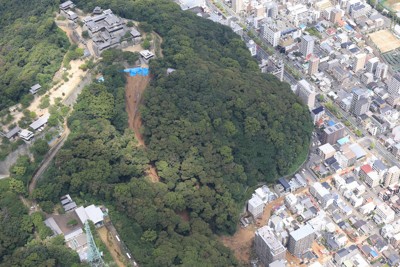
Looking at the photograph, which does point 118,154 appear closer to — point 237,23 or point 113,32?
point 113,32

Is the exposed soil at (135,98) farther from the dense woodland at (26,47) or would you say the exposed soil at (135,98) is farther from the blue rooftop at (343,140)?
the blue rooftop at (343,140)

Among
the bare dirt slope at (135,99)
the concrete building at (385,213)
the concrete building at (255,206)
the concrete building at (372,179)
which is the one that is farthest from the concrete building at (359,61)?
the bare dirt slope at (135,99)

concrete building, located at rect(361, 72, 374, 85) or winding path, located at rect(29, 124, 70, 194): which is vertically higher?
winding path, located at rect(29, 124, 70, 194)

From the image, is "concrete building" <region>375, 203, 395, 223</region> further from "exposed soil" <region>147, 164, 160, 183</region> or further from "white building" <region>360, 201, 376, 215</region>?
"exposed soil" <region>147, 164, 160, 183</region>

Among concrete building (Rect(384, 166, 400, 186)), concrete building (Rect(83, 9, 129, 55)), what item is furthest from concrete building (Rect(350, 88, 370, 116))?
concrete building (Rect(83, 9, 129, 55))

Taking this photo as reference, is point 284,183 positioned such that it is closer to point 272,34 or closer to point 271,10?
point 272,34

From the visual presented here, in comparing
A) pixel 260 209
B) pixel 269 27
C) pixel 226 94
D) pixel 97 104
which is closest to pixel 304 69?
pixel 269 27
